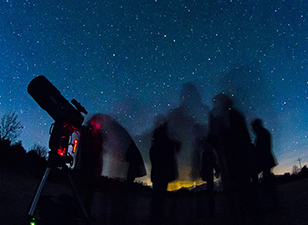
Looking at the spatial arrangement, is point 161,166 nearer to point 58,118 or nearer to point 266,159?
point 58,118

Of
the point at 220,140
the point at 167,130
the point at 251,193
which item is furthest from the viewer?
the point at 167,130

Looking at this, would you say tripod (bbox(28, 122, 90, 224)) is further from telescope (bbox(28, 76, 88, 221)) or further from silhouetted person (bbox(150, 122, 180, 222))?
silhouetted person (bbox(150, 122, 180, 222))

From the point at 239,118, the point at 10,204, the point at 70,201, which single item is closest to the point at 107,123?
the point at 70,201

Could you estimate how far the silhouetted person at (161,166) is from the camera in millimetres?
3549

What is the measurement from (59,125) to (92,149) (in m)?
1.27

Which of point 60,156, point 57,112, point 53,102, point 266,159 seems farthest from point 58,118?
point 266,159

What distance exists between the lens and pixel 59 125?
262 cm

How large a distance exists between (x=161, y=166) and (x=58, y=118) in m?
2.01

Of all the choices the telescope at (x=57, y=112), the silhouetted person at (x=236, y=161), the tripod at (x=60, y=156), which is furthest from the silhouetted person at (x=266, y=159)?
the telescope at (x=57, y=112)

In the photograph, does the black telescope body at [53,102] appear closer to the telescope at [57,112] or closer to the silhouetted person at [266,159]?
the telescope at [57,112]

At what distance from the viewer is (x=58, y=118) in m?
2.62

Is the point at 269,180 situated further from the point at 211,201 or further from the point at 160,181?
the point at 160,181

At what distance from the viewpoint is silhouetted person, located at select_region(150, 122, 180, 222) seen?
11.6ft

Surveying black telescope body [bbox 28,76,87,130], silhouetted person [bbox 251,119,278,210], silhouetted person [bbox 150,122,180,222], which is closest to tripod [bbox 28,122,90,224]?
black telescope body [bbox 28,76,87,130]
